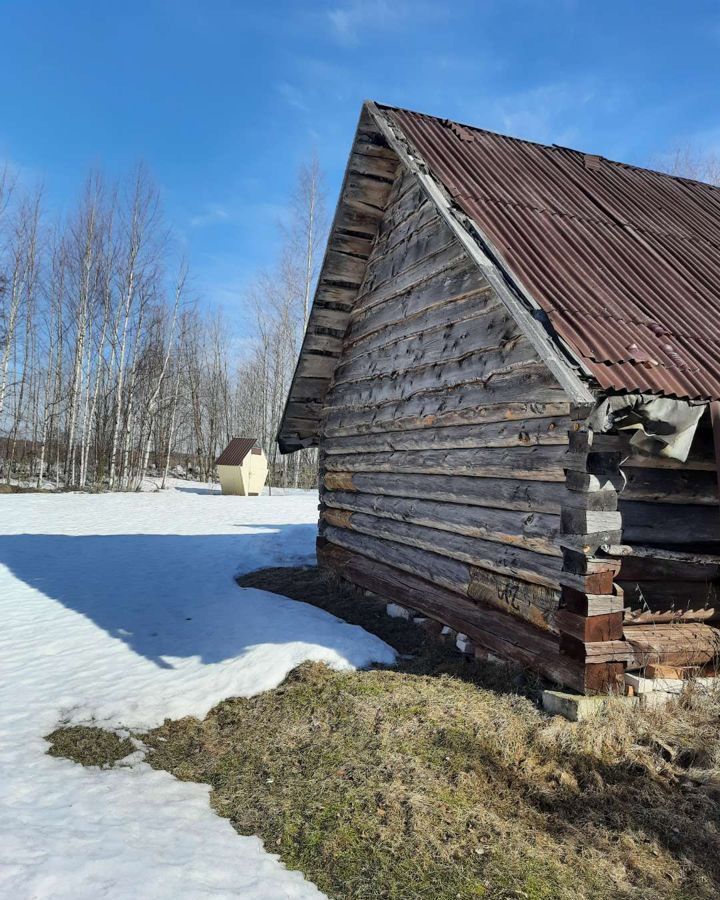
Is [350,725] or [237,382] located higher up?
[237,382]

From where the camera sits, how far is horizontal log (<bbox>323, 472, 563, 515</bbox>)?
5.01 metres

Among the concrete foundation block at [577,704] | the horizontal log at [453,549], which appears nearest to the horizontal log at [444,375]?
the horizontal log at [453,549]

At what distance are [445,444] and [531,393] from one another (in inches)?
60.7

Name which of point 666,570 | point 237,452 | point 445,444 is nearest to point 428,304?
point 445,444

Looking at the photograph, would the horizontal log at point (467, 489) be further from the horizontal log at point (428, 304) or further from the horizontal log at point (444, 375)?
the horizontal log at point (428, 304)

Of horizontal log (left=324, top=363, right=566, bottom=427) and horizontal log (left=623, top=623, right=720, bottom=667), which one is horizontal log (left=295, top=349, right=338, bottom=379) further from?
horizontal log (left=623, top=623, right=720, bottom=667)

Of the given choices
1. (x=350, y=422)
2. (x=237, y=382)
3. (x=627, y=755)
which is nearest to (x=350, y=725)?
(x=627, y=755)

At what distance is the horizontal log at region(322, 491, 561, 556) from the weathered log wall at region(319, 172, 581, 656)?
0.02 meters

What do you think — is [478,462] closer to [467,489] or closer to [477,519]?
[467,489]

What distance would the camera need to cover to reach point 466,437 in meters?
6.14

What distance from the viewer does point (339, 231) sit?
8.56m

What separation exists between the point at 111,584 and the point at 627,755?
27.0ft

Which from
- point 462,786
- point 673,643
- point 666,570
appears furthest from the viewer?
point 666,570

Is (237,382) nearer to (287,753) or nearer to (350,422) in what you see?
(350,422)
